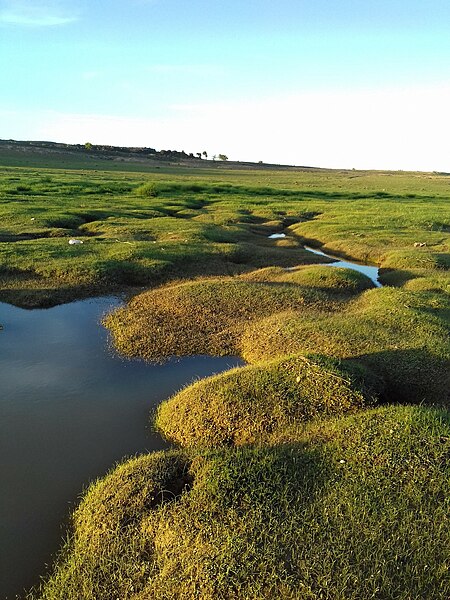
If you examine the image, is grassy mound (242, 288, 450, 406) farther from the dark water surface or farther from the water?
the water

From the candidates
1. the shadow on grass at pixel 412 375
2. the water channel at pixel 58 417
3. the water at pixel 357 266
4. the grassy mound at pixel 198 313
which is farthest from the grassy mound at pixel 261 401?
the water at pixel 357 266

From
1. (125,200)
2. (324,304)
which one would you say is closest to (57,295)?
(324,304)

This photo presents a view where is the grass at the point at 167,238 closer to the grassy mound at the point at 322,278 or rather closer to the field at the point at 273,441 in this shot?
the field at the point at 273,441

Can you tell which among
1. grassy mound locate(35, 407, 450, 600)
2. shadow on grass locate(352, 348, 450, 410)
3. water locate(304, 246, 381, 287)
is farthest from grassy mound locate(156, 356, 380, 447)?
water locate(304, 246, 381, 287)

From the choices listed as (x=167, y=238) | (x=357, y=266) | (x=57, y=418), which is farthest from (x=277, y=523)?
(x=167, y=238)

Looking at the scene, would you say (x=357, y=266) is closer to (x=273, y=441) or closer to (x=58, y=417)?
(x=273, y=441)

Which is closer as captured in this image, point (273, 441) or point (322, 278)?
point (273, 441)
